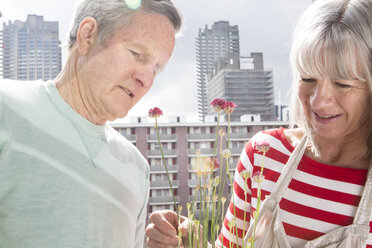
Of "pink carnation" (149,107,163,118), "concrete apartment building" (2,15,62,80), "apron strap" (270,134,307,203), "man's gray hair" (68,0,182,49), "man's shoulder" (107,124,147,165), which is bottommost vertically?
"apron strap" (270,134,307,203)

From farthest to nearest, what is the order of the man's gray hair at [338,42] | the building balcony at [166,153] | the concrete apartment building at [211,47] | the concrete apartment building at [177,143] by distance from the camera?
1. the concrete apartment building at [211,47]
2. the building balcony at [166,153]
3. the concrete apartment building at [177,143]
4. the man's gray hair at [338,42]

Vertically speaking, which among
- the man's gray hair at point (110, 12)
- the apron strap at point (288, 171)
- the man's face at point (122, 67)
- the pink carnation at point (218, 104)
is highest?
the man's gray hair at point (110, 12)

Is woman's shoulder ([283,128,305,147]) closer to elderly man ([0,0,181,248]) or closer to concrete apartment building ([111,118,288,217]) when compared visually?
elderly man ([0,0,181,248])

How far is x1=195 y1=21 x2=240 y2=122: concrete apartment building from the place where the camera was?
52.0 m

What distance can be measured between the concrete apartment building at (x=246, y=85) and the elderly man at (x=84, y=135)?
36.3 meters

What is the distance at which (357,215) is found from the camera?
57cm

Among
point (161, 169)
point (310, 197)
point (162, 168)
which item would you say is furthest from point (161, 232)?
point (161, 169)

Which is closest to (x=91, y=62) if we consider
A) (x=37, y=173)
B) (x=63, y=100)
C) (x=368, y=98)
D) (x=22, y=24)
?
(x=63, y=100)

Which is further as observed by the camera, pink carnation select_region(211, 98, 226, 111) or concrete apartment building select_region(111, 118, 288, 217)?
concrete apartment building select_region(111, 118, 288, 217)

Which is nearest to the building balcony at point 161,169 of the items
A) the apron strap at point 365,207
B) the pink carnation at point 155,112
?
the apron strap at point 365,207

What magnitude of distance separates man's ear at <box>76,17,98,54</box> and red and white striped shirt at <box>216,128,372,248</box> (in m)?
0.35

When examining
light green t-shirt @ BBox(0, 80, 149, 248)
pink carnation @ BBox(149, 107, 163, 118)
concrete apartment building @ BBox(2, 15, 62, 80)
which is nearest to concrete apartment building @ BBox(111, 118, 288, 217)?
light green t-shirt @ BBox(0, 80, 149, 248)

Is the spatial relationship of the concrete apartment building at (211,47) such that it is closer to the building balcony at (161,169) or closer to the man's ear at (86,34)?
the building balcony at (161,169)

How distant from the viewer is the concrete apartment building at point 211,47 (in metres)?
52.0
